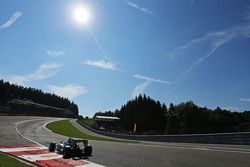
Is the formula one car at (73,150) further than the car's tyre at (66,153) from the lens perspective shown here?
Yes

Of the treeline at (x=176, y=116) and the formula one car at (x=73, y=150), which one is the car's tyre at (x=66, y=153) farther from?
the treeline at (x=176, y=116)

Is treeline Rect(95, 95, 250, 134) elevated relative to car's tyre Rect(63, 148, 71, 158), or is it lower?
elevated

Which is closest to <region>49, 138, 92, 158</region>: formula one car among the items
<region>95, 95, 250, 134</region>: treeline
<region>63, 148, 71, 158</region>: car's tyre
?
<region>63, 148, 71, 158</region>: car's tyre

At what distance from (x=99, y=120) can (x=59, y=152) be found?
351ft

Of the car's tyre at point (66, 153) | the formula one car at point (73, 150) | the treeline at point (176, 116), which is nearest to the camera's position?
A: the car's tyre at point (66, 153)

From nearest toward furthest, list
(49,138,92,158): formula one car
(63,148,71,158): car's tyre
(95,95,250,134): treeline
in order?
(63,148,71,158): car's tyre
(49,138,92,158): formula one car
(95,95,250,134): treeline

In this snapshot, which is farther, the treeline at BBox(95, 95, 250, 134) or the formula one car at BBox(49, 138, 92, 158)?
the treeline at BBox(95, 95, 250, 134)

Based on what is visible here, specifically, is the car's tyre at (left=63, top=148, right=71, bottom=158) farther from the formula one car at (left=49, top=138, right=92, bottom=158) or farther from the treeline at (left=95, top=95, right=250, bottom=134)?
the treeline at (left=95, top=95, right=250, bottom=134)

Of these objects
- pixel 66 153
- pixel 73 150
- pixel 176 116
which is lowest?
pixel 66 153

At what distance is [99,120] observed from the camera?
397 feet

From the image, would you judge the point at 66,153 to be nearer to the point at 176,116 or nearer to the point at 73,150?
the point at 73,150

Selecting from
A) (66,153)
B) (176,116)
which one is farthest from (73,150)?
(176,116)

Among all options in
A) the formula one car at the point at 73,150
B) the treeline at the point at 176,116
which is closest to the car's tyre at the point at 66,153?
the formula one car at the point at 73,150

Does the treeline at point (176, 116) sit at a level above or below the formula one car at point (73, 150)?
above
